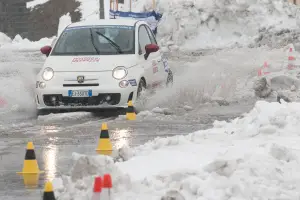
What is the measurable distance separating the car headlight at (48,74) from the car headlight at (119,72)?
103cm

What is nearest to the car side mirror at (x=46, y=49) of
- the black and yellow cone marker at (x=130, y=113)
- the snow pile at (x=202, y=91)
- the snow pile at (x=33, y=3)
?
the snow pile at (x=202, y=91)

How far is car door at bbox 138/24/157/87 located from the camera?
14656 millimetres

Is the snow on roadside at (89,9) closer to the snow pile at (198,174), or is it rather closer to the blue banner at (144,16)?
the blue banner at (144,16)

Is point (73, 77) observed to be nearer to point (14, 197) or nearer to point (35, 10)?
point (14, 197)

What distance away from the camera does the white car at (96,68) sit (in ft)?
44.7

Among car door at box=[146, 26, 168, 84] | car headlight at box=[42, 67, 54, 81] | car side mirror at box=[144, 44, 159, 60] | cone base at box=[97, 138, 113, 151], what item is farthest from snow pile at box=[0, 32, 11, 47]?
cone base at box=[97, 138, 113, 151]

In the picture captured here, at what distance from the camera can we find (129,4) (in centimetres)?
4231

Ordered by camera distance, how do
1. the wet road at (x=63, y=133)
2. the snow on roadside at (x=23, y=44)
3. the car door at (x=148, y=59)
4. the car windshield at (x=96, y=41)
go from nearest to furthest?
the wet road at (x=63, y=133) < the car windshield at (x=96, y=41) < the car door at (x=148, y=59) < the snow on roadside at (x=23, y=44)

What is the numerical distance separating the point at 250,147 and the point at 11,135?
4.67 metres

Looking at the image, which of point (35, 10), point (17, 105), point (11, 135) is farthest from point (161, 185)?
point (35, 10)

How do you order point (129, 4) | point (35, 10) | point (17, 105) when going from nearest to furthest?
point (17, 105) < point (129, 4) < point (35, 10)

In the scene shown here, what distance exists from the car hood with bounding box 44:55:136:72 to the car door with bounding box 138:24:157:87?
1.46 ft

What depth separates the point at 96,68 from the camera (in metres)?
13.8

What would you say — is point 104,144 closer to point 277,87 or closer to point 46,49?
point 46,49
